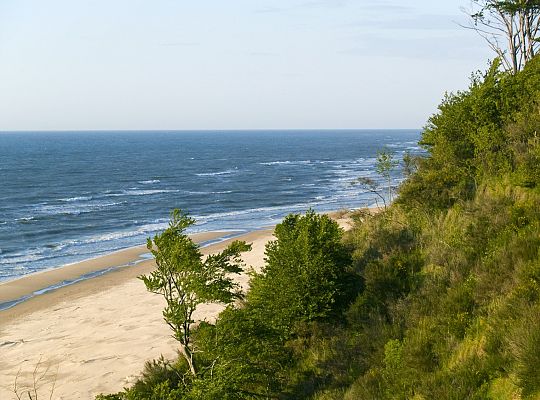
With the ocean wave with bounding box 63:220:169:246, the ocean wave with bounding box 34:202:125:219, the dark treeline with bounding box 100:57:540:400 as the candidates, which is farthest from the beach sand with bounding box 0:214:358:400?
the ocean wave with bounding box 34:202:125:219

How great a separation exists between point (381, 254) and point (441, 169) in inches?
199

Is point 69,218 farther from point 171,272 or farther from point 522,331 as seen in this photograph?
point 522,331

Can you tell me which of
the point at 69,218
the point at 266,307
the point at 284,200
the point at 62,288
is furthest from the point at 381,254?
the point at 284,200

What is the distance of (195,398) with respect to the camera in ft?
36.1

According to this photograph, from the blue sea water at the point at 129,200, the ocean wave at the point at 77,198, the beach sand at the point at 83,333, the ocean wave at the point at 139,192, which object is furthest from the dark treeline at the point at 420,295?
the ocean wave at the point at 139,192

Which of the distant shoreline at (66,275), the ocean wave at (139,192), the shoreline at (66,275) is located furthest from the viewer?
the ocean wave at (139,192)

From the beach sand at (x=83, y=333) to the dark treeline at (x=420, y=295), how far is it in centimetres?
267

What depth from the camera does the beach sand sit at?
19.2 metres

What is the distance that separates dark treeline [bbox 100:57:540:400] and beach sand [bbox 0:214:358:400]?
105 inches

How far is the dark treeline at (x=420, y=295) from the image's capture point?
1031 centimetres

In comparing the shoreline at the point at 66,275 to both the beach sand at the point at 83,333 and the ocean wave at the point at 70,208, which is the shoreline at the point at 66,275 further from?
the ocean wave at the point at 70,208

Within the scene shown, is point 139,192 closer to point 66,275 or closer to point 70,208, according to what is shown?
point 70,208

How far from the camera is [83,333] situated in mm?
24391

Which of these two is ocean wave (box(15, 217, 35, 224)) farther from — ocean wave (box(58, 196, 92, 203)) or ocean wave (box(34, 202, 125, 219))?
ocean wave (box(58, 196, 92, 203))
